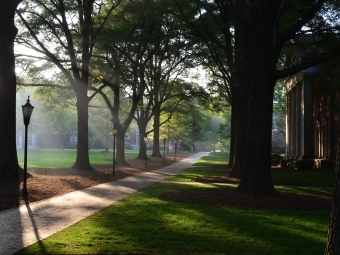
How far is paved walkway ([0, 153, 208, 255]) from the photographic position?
31.3ft

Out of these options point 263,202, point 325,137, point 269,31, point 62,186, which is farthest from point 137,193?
point 325,137

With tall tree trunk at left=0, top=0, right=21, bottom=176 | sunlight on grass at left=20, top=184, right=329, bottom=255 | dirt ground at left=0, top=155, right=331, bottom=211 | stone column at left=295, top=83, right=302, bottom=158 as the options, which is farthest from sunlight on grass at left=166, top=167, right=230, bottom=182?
stone column at left=295, top=83, right=302, bottom=158

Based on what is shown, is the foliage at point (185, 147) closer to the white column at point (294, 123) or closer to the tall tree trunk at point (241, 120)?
the white column at point (294, 123)

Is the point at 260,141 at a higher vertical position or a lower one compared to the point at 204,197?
higher

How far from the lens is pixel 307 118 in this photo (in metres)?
41.1

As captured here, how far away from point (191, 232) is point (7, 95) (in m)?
13.1

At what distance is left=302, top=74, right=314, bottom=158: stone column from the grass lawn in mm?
28682

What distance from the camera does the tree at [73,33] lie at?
89.8ft

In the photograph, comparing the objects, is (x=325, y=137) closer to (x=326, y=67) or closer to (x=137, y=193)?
(x=326, y=67)

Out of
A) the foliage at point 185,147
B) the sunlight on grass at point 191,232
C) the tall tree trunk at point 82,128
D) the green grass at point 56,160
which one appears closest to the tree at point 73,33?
the tall tree trunk at point 82,128

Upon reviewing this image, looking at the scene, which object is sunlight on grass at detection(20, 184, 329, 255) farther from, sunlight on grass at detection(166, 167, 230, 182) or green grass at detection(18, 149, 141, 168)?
green grass at detection(18, 149, 141, 168)

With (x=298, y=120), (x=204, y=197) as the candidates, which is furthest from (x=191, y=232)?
(x=298, y=120)

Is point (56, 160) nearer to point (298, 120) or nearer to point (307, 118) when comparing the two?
point (298, 120)

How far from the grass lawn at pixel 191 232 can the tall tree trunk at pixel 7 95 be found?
8.23 metres
